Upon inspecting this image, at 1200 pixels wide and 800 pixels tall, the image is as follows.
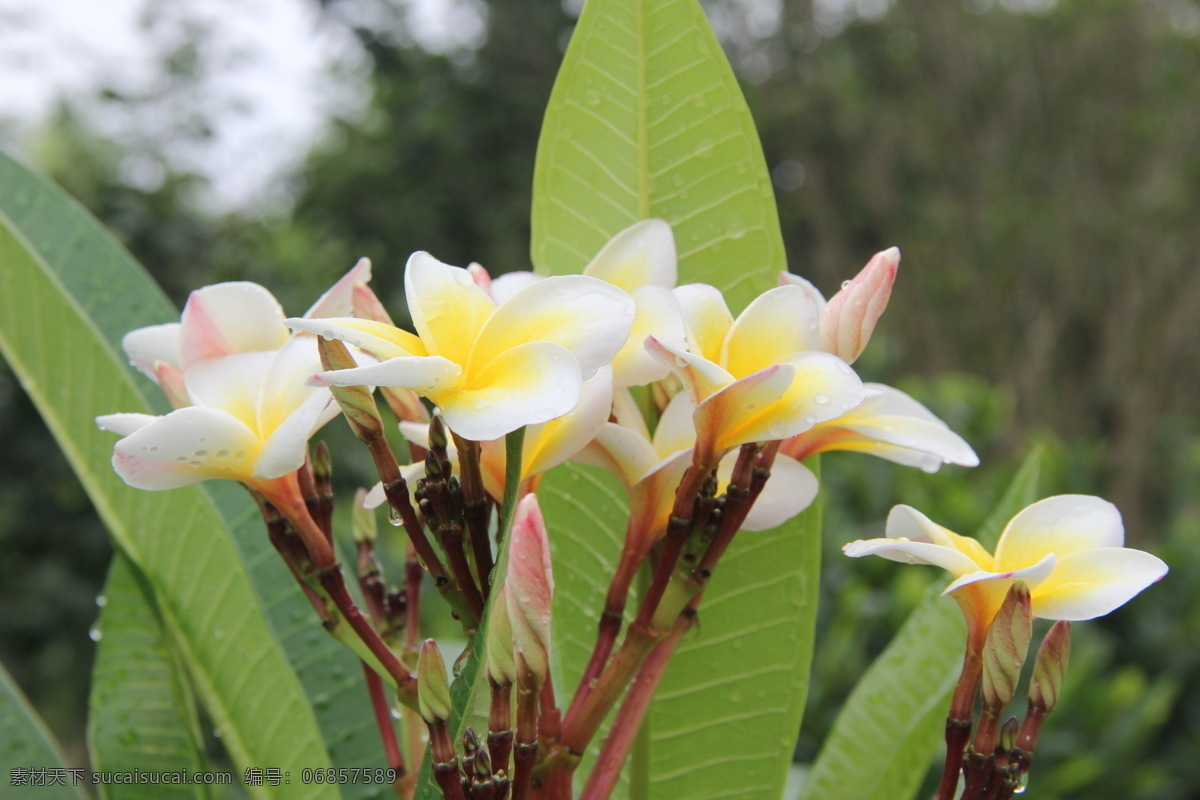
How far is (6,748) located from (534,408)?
1.33 ft

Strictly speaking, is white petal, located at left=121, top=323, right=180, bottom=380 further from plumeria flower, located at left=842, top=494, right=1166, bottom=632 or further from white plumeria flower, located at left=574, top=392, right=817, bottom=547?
plumeria flower, located at left=842, top=494, right=1166, bottom=632

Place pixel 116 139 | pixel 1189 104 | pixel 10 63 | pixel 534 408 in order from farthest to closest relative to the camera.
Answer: pixel 1189 104, pixel 10 63, pixel 116 139, pixel 534 408

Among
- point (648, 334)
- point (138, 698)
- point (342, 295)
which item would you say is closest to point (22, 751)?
point (138, 698)

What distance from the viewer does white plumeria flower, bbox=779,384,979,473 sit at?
1.53 feet

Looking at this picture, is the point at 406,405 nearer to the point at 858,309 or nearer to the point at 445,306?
the point at 445,306

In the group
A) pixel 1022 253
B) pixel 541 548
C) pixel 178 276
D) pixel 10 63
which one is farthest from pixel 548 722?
pixel 1022 253

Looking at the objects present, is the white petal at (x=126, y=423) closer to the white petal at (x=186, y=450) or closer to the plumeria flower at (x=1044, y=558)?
the white petal at (x=186, y=450)

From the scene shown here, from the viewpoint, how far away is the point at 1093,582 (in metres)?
0.42

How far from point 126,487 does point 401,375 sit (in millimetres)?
308

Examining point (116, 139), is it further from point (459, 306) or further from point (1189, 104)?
point (1189, 104)

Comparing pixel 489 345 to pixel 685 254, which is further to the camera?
pixel 685 254

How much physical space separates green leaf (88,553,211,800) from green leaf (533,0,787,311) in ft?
1.01

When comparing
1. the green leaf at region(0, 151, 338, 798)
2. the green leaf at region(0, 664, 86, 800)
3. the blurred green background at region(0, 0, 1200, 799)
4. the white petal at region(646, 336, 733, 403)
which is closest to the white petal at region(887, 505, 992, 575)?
the white petal at region(646, 336, 733, 403)

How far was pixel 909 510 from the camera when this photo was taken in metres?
0.44
